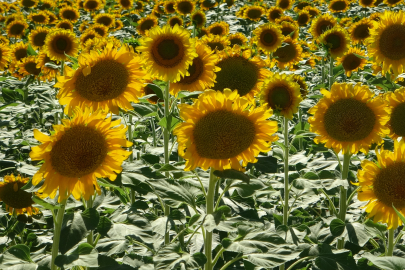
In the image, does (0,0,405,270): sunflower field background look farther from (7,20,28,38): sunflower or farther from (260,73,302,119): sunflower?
(7,20,28,38): sunflower

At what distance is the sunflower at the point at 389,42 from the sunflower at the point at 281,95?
4.15 ft

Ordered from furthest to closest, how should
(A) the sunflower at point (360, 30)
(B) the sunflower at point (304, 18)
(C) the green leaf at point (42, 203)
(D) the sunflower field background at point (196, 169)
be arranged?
(B) the sunflower at point (304, 18), (A) the sunflower at point (360, 30), (D) the sunflower field background at point (196, 169), (C) the green leaf at point (42, 203)

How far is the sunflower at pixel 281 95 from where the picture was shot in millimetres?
2809

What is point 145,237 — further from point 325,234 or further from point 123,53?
point 325,234

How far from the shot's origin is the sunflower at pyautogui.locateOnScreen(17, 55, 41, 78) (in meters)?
5.79

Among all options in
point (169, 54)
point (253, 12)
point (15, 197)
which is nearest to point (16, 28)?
point (253, 12)

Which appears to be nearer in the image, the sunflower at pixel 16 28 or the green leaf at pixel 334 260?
the green leaf at pixel 334 260

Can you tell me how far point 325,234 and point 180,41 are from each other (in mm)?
1442

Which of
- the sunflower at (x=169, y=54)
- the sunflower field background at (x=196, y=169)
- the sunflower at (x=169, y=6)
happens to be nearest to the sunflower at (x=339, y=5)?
A: the sunflower at (x=169, y=6)

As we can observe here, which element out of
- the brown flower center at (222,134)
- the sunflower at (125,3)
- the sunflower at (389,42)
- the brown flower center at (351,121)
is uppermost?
the sunflower at (125,3)

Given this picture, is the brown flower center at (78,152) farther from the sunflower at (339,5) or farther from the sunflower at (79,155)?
the sunflower at (339,5)

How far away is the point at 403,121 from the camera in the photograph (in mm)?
2594

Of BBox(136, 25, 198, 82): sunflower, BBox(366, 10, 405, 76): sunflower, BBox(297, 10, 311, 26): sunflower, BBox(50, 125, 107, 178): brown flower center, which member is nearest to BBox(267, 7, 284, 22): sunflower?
BBox(297, 10, 311, 26): sunflower

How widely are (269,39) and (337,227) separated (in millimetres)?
3192
